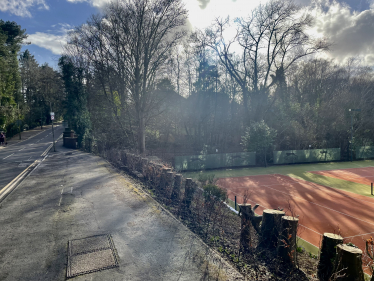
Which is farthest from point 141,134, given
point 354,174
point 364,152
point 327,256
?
point 364,152

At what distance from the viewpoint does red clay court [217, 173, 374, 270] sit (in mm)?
9852

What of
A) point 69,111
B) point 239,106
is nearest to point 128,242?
point 69,111

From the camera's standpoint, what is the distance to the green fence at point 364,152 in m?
32.7

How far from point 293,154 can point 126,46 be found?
21.1 metres

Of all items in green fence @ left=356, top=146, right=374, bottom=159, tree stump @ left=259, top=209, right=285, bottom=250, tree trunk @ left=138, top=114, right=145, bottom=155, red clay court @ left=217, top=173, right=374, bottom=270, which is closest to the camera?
tree stump @ left=259, top=209, right=285, bottom=250

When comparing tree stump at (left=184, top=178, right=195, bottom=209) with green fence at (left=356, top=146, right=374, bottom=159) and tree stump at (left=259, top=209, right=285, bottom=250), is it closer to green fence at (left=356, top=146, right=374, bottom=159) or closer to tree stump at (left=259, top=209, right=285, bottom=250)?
tree stump at (left=259, top=209, right=285, bottom=250)

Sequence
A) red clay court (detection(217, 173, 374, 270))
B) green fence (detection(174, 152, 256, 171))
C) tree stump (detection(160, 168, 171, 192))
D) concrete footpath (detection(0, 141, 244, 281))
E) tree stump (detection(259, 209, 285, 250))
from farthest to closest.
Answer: green fence (detection(174, 152, 256, 171)) → tree stump (detection(160, 168, 171, 192)) → red clay court (detection(217, 173, 374, 270)) → tree stump (detection(259, 209, 285, 250)) → concrete footpath (detection(0, 141, 244, 281))

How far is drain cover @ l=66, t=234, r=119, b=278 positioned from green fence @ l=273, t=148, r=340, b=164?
2429 centimetres

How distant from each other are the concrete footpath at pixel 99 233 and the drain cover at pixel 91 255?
62 mm

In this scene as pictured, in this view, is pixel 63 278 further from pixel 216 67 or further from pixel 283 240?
pixel 216 67

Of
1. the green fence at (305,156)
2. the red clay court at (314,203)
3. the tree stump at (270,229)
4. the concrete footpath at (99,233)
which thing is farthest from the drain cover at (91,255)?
the green fence at (305,156)

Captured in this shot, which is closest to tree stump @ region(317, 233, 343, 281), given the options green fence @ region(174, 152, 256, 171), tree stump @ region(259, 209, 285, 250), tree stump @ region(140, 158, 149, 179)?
tree stump @ region(259, 209, 285, 250)

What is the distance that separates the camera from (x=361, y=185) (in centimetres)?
1838

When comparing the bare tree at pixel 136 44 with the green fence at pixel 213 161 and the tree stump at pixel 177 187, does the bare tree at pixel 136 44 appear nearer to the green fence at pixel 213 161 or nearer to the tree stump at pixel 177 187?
the green fence at pixel 213 161
